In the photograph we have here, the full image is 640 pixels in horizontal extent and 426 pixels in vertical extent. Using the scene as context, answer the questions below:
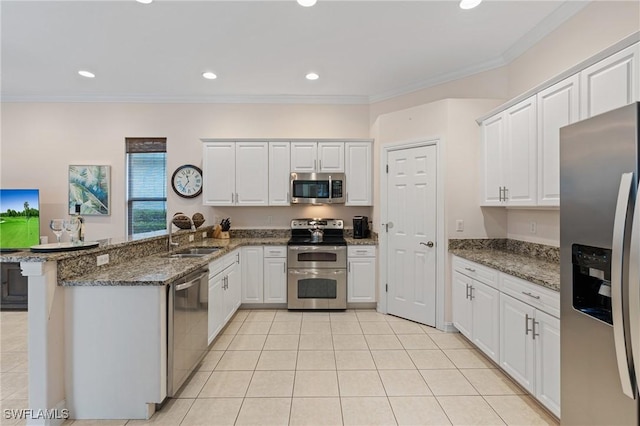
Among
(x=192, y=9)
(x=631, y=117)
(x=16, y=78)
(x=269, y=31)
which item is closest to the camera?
(x=631, y=117)

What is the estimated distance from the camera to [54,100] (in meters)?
4.47

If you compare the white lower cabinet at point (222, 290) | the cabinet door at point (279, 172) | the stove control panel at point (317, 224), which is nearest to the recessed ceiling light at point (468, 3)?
the cabinet door at point (279, 172)

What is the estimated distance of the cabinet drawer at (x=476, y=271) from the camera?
250cm

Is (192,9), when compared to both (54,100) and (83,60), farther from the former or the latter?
(54,100)

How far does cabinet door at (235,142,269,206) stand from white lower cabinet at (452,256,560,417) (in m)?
2.80

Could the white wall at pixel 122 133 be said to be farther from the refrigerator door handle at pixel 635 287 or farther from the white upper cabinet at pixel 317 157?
the refrigerator door handle at pixel 635 287

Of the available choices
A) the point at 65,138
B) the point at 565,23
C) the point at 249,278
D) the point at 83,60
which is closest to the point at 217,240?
the point at 249,278

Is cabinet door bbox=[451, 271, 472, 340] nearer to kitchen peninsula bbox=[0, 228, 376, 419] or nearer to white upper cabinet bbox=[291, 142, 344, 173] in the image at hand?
white upper cabinet bbox=[291, 142, 344, 173]

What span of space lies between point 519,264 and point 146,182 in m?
5.08

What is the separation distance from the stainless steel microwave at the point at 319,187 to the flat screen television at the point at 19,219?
3.66m

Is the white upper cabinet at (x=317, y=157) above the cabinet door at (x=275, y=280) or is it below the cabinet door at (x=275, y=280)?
above

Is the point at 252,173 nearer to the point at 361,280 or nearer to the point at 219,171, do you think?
the point at 219,171

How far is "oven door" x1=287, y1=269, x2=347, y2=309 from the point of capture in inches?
157

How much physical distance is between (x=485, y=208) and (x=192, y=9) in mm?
3546
